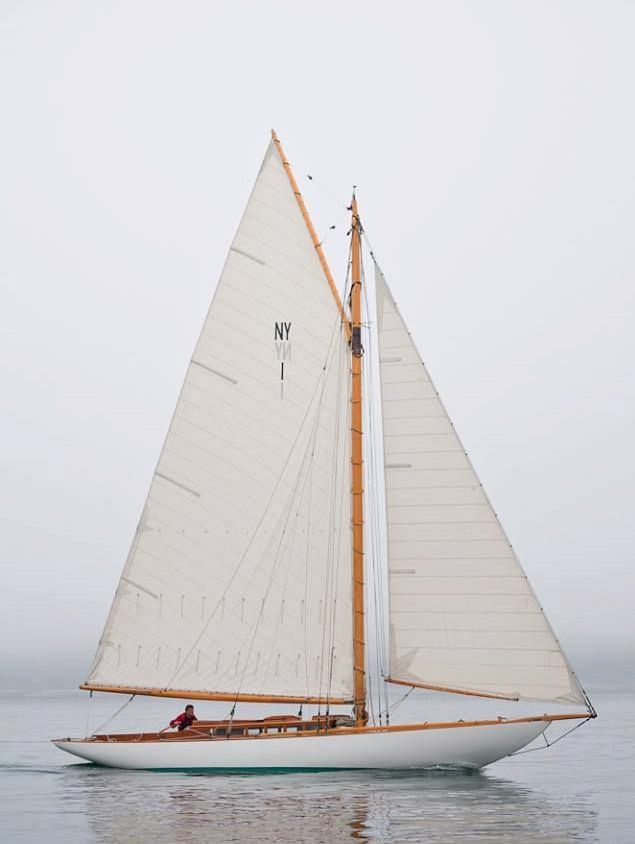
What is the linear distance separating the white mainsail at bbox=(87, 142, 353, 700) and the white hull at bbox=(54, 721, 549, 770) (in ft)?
6.14

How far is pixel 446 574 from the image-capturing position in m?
32.9

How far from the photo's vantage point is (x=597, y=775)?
46.6 m

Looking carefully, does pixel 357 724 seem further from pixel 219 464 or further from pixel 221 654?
pixel 219 464

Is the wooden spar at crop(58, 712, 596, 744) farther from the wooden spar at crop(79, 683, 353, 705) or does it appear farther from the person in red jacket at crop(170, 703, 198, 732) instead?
the wooden spar at crop(79, 683, 353, 705)

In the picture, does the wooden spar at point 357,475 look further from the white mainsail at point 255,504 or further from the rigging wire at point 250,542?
the rigging wire at point 250,542

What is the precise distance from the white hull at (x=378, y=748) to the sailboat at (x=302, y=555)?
0.16ft

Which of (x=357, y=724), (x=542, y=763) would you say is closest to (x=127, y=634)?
(x=357, y=724)

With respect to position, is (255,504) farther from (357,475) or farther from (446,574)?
(446,574)

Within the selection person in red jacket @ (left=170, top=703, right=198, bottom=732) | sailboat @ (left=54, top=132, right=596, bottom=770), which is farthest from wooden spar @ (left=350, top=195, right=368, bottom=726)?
person in red jacket @ (left=170, top=703, right=198, bottom=732)

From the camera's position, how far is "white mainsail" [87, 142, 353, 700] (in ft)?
115

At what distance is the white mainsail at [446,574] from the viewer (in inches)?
1256

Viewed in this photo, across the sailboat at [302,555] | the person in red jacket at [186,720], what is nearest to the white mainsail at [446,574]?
the sailboat at [302,555]

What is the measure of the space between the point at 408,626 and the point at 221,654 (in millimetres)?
6125

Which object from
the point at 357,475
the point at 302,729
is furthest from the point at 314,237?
the point at 302,729
